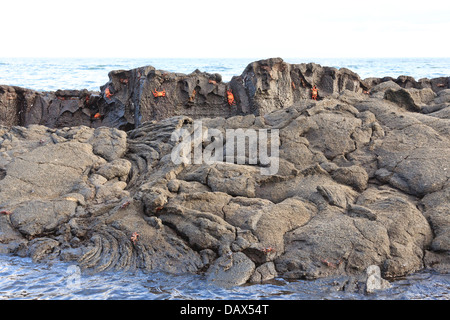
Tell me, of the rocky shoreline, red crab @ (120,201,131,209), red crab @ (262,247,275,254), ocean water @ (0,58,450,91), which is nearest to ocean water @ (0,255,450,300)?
the rocky shoreline

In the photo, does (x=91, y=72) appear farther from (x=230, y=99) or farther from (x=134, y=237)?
(x=134, y=237)

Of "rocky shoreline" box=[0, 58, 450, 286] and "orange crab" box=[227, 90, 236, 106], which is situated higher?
"orange crab" box=[227, 90, 236, 106]

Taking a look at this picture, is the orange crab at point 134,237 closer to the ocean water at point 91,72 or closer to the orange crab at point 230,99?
the orange crab at point 230,99

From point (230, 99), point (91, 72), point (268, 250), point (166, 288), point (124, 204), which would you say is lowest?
point (166, 288)

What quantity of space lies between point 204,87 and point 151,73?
118 cm

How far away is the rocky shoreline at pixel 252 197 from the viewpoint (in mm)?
5039

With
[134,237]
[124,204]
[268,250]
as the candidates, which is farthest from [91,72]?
[268,250]

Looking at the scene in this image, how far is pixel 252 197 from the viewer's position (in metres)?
5.90

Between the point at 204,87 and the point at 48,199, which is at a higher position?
the point at 204,87

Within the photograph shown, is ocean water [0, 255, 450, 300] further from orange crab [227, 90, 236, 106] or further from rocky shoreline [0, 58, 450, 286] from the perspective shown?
orange crab [227, 90, 236, 106]

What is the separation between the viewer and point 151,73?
9961 millimetres

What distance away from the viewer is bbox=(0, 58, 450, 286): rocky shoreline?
5.04m
